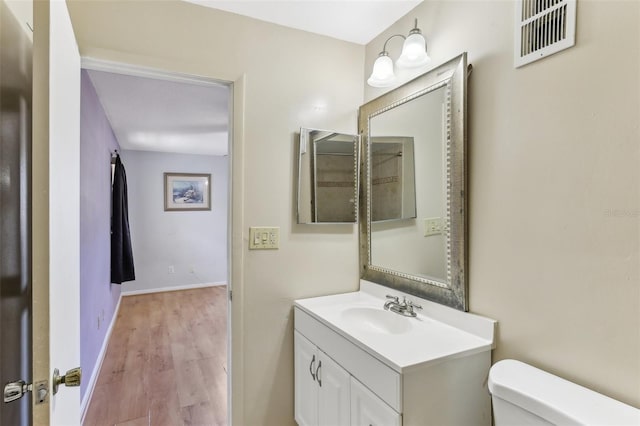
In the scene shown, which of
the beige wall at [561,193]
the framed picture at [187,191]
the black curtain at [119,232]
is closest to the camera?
the beige wall at [561,193]

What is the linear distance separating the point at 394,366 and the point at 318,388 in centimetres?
63

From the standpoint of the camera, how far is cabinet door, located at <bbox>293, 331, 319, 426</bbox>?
1.60 m

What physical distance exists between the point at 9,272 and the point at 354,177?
1509 mm

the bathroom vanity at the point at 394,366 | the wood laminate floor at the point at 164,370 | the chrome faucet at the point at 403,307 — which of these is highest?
the chrome faucet at the point at 403,307

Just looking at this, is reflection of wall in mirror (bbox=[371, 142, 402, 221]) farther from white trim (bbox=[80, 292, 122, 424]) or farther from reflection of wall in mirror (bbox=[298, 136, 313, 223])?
white trim (bbox=[80, 292, 122, 424])

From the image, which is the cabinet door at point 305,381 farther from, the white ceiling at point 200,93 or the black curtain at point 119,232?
the black curtain at point 119,232

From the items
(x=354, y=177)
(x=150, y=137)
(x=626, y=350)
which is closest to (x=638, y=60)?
(x=626, y=350)

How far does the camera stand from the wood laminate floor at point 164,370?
2.18 meters

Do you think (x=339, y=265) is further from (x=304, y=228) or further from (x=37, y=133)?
(x=37, y=133)

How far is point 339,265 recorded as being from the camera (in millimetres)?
1941

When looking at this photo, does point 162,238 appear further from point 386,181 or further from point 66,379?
point 66,379

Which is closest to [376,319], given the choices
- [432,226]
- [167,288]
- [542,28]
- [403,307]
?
[403,307]

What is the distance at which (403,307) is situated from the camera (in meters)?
1.56

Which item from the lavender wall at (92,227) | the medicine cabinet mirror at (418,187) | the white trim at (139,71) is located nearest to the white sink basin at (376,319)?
the medicine cabinet mirror at (418,187)
